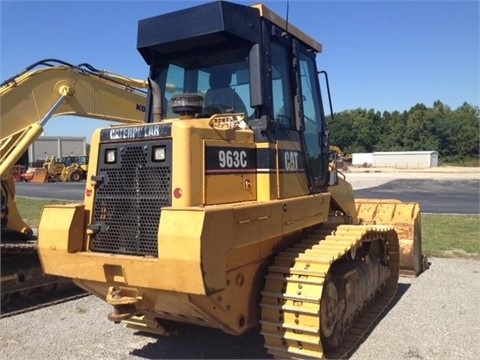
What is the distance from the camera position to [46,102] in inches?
288

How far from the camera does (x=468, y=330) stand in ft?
18.6

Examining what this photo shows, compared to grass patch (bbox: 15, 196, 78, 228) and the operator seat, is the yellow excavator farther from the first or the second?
grass patch (bbox: 15, 196, 78, 228)

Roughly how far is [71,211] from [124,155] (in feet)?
2.28

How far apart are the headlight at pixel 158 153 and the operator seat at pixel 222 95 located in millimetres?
919

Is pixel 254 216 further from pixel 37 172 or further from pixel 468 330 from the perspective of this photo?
pixel 37 172

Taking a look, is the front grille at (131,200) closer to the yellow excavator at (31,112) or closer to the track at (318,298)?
the track at (318,298)

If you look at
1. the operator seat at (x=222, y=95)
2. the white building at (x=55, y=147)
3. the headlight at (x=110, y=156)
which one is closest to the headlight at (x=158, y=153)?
the headlight at (x=110, y=156)

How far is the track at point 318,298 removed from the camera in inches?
173

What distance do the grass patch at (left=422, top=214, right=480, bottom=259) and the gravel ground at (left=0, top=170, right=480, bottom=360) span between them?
3.36 meters

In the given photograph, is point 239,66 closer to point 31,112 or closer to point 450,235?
point 31,112

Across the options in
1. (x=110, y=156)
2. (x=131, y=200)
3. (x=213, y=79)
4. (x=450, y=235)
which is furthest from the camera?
(x=450, y=235)

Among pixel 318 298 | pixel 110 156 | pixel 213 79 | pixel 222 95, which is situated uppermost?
pixel 213 79

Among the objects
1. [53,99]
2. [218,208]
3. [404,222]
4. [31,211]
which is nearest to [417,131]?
[31,211]

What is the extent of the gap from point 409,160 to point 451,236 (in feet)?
223
